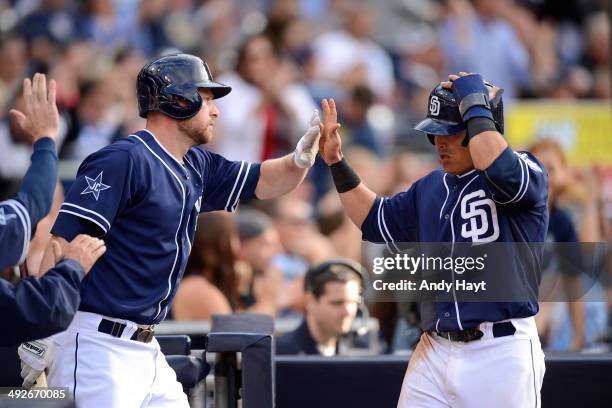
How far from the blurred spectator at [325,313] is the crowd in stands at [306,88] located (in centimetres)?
4

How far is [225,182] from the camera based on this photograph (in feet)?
16.2

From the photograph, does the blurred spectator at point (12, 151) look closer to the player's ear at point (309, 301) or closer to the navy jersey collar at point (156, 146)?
the player's ear at point (309, 301)

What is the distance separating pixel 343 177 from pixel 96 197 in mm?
1183

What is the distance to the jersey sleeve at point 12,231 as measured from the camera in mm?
3875

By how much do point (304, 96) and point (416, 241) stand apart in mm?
5981

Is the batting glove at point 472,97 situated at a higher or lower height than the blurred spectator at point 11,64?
lower

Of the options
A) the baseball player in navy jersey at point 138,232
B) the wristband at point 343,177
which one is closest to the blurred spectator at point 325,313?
the wristband at point 343,177

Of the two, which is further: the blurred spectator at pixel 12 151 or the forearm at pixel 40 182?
the blurred spectator at pixel 12 151

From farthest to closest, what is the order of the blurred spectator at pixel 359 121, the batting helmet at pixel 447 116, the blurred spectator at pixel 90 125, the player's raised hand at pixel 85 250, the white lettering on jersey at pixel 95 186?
the blurred spectator at pixel 359 121 → the blurred spectator at pixel 90 125 → the batting helmet at pixel 447 116 → the white lettering on jersey at pixel 95 186 → the player's raised hand at pixel 85 250

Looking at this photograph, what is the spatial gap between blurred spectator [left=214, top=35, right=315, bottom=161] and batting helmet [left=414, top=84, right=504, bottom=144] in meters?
5.36

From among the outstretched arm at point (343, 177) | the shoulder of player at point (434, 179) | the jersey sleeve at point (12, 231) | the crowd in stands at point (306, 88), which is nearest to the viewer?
the jersey sleeve at point (12, 231)

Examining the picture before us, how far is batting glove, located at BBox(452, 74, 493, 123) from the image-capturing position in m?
4.36

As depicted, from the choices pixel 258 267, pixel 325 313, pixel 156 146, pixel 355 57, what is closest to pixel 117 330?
pixel 156 146

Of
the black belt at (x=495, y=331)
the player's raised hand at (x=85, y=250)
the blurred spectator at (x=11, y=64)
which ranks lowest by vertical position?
the black belt at (x=495, y=331)
